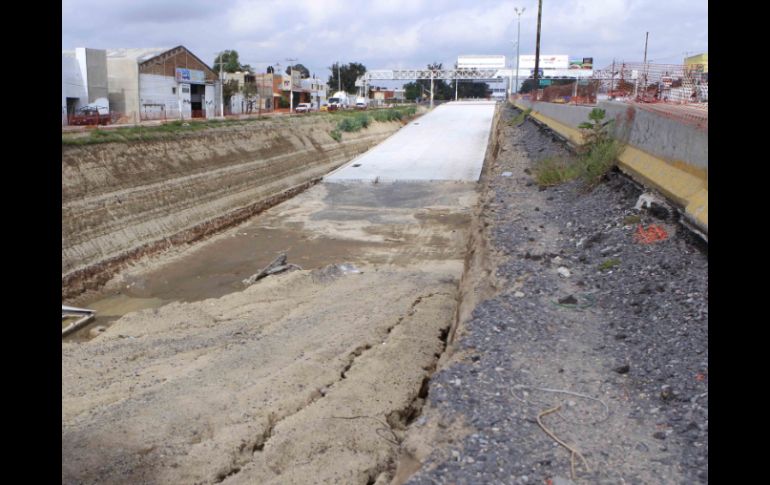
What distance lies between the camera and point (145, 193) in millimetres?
24906

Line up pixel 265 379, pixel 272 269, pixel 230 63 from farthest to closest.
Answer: pixel 230 63, pixel 272 269, pixel 265 379

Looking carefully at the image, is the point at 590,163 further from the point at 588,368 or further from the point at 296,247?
the point at 296,247

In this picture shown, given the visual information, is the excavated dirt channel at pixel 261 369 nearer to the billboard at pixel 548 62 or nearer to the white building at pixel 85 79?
the white building at pixel 85 79

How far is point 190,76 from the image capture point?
6081cm

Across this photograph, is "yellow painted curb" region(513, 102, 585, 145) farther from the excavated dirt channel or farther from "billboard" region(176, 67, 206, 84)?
"billboard" region(176, 67, 206, 84)

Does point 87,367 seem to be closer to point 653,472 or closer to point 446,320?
point 446,320

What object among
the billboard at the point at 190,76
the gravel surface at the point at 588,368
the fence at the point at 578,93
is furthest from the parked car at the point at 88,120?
the gravel surface at the point at 588,368

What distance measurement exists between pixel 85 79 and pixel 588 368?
1931 inches

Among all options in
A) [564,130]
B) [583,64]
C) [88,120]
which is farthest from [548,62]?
[564,130]

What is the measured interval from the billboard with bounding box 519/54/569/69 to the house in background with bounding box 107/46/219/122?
207ft

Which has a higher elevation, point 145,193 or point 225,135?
point 225,135

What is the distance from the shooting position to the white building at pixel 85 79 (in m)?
45.4

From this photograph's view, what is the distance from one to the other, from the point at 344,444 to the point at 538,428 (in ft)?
7.31
